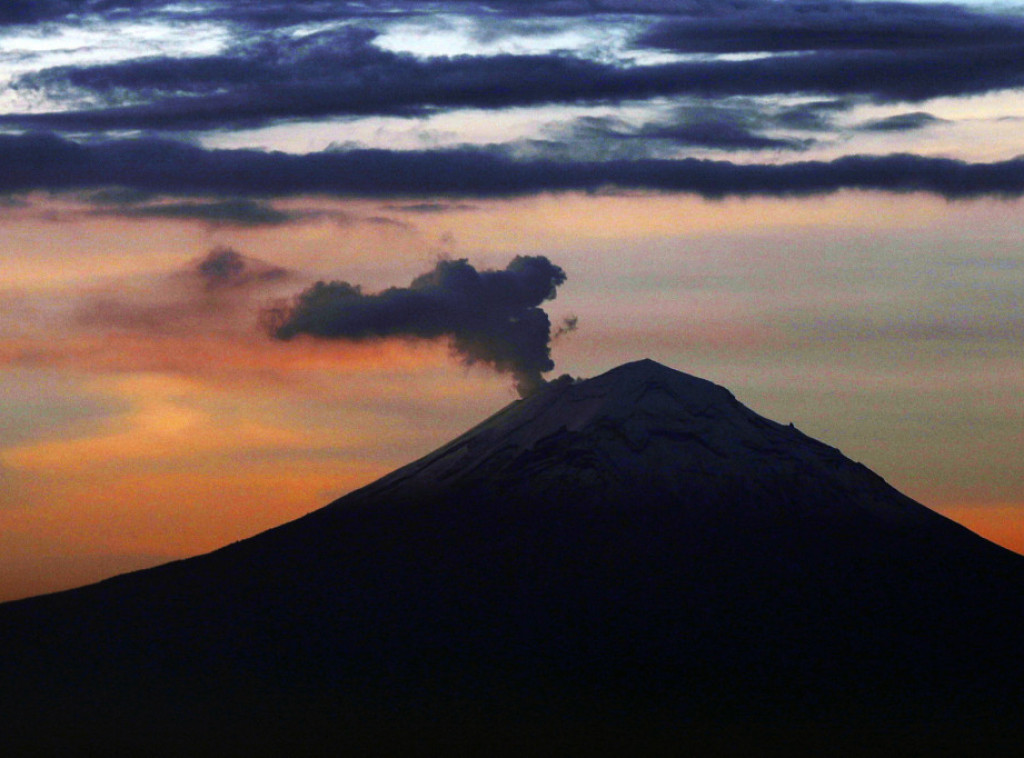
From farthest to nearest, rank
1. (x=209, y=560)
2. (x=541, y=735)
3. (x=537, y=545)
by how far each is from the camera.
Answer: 1. (x=209, y=560)
2. (x=537, y=545)
3. (x=541, y=735)

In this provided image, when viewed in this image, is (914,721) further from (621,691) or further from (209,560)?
(209,560)

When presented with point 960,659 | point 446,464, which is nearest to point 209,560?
point 446,464

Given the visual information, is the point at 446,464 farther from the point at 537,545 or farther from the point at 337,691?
the point at 337,691

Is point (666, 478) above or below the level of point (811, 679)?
above

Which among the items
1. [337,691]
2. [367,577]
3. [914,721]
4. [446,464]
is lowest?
[914,721]

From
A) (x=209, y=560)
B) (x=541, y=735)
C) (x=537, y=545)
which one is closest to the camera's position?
(x=541, y=735)

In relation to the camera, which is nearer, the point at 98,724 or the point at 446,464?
the point at 98,724

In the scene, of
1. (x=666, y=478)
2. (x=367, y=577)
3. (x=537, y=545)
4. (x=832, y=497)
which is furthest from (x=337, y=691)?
(x=832, y=497)
